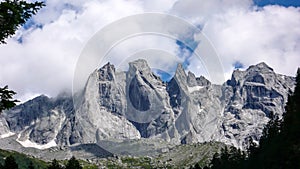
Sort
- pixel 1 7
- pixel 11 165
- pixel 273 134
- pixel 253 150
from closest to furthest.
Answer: pixel 1 7 → pixel 11 165 → pixel 273 134 → pixel 253 150

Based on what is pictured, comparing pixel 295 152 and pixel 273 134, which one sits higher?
pixel 273 134

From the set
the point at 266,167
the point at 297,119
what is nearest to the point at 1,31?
the point at 297,119

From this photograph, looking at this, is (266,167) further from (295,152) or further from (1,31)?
(1,31)

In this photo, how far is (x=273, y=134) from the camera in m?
102

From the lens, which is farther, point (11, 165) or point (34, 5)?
point (11, 165)

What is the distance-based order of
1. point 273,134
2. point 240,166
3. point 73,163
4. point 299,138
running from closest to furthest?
point 299,138 < point 73,163 < point 273,134 < point 240,166

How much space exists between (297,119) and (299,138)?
11.4 ft

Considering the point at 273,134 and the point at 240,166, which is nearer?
the point at 273,134

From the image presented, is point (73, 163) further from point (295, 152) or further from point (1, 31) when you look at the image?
point (1, 31)

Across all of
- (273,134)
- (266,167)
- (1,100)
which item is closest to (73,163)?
(266,167)

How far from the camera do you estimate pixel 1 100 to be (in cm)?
2491

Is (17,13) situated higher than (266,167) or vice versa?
(17,13)

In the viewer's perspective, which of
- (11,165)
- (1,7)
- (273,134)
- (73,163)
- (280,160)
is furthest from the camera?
(273,134)

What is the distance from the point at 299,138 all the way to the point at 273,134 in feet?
120
